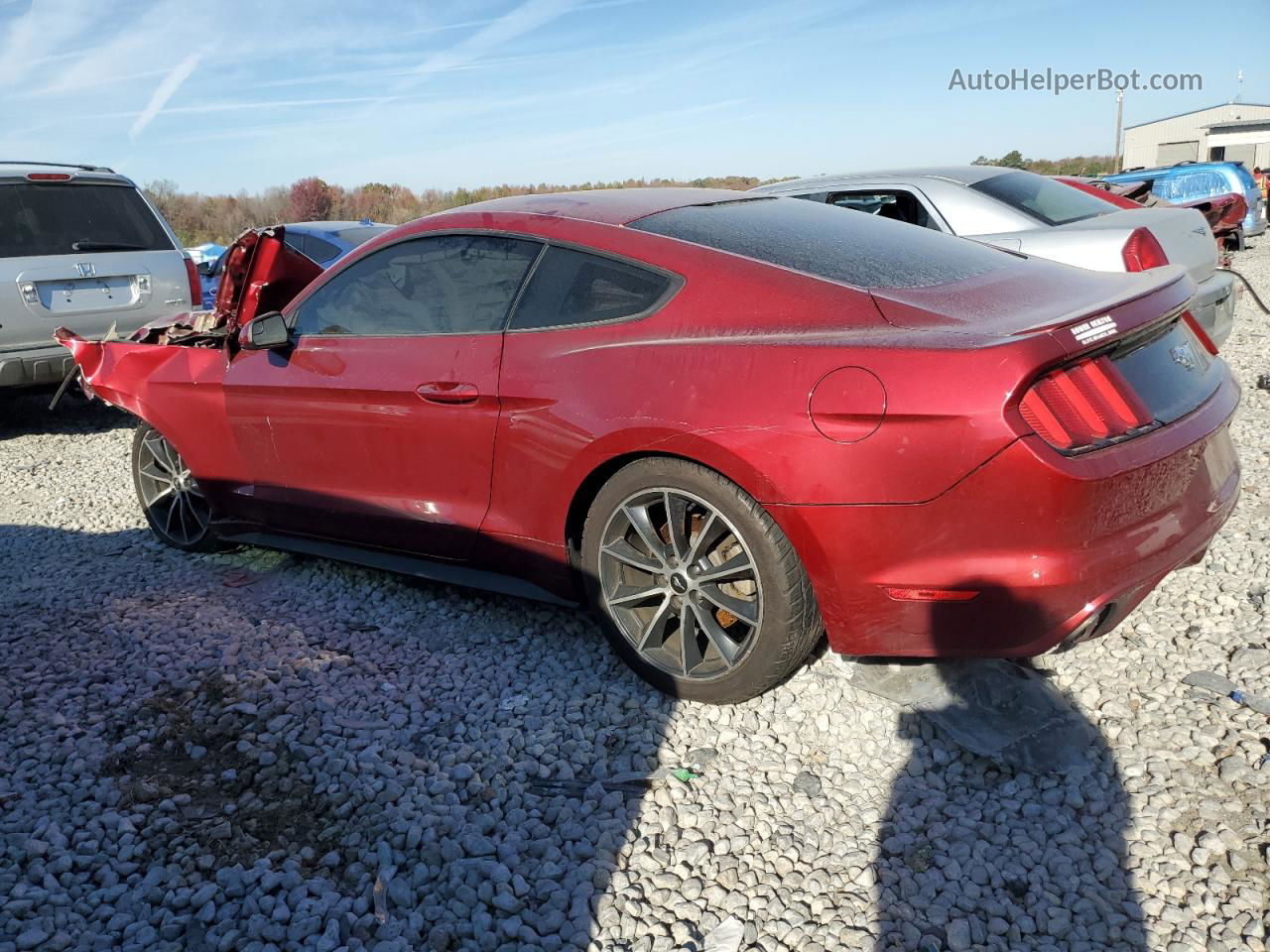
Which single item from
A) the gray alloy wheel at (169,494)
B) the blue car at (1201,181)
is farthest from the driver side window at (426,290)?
the blue car at (1201,181)

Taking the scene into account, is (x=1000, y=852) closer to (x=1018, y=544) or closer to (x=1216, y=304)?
(x=1018, y=544)

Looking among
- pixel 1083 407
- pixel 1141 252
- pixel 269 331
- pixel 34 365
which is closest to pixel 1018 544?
pixel 1083 407

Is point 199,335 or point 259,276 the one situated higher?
point 259,276

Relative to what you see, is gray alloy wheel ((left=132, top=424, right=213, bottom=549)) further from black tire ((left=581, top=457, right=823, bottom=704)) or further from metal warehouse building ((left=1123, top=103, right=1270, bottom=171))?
metal warehouse building ((left=1123, top=103, right=1270, bottom=171))

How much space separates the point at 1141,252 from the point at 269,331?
4.64m

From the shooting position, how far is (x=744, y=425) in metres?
2.70

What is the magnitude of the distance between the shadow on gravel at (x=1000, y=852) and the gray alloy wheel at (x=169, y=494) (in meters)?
3.53

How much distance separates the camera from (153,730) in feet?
10.3

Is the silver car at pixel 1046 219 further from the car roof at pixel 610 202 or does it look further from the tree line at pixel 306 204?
the tree line at pixel 306 204

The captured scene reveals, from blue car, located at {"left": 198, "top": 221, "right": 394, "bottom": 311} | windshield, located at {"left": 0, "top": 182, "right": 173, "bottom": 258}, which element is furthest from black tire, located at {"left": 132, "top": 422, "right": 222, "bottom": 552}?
blue car, located at {"left": 198, "top": 221, "right": 394, "bottom": 311}

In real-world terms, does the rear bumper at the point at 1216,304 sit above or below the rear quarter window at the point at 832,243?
below

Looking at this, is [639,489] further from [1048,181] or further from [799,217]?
[1048,181]

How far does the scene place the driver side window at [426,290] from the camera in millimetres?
3443

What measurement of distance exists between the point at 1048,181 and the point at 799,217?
406 centimetres
